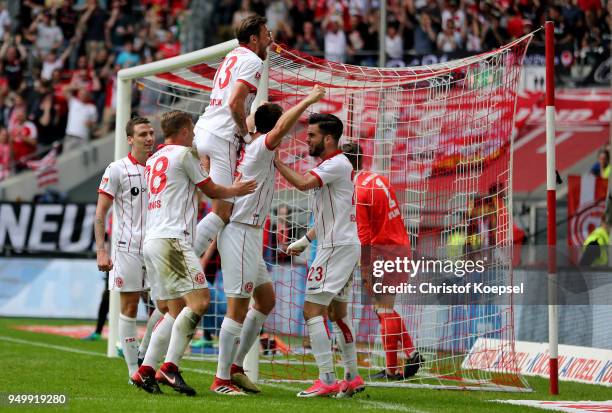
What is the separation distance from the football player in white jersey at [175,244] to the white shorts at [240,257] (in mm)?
248

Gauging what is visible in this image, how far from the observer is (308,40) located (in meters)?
25.2

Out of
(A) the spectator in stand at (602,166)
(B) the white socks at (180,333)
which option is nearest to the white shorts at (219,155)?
(B) the white socks at (180,333)

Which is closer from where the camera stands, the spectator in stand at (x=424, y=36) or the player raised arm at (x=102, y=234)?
the player raised arm at (x=102, y=234)

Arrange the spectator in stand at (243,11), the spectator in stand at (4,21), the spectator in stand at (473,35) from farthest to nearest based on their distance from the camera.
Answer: the spectator in stand at (4,21), the spectator in stand at (243,11), the spectator in stand at (473,35)

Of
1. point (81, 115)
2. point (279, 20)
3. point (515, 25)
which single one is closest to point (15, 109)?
point (81, 115)

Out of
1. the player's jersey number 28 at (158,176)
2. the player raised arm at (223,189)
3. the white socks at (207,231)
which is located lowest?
the white socks at (207,231)

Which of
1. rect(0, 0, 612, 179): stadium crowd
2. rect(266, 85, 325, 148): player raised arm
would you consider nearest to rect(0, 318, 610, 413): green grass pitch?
rect(266, 85, 325, 148): player raised arm

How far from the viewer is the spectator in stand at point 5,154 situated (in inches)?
947

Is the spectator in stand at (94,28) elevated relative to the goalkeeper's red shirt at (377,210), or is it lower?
elevated

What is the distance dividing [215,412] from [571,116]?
15.6 metres

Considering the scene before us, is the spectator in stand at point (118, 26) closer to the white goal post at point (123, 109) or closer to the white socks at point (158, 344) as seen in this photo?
the white goal post at point (123, 109)

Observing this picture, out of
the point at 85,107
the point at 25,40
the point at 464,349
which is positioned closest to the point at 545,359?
the point at 464,349

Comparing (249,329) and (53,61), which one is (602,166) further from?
(53,61)

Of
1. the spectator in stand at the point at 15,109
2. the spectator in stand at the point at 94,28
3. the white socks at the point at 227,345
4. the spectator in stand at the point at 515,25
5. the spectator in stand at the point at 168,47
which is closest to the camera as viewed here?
the white socks at the point at 227,345
